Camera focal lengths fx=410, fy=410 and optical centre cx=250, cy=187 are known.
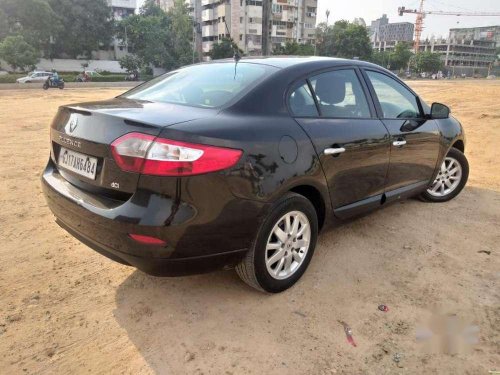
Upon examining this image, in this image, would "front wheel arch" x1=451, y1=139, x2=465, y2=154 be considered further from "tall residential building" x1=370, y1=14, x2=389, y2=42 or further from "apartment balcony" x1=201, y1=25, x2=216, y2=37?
"tall residential building" x1=370, y1=14, x2=389, y2=42

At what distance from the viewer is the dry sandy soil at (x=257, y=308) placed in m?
2.22

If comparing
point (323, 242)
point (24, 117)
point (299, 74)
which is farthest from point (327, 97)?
point (24, 117)

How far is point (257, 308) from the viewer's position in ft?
8.78

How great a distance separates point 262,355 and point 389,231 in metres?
2.14

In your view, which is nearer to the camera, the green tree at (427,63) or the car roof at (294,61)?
the car roof at (294,61)

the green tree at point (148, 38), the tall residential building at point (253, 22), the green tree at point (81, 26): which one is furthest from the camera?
the tall residential building at point (253, 22)

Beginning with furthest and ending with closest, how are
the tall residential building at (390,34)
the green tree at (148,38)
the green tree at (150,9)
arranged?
the tall residential building at (390,34), the green tree at (150,9), the green tree at (148,38)

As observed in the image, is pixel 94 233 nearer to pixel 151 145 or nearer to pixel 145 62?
pixel 151 145

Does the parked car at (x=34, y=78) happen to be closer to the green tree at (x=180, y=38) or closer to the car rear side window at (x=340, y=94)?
the green tree at (x=180, y=38)

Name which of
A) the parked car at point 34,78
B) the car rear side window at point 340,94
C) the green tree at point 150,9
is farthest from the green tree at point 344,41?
the car rear side window at point 340,94

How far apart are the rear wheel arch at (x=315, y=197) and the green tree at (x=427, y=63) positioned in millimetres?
96595

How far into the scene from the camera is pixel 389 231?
3.91m

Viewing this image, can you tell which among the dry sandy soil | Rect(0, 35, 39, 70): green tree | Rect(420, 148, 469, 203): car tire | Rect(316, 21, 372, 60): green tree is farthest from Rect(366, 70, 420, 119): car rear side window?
Rect(316, 21, 372, 60): green tree

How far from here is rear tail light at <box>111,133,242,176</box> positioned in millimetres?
2143
